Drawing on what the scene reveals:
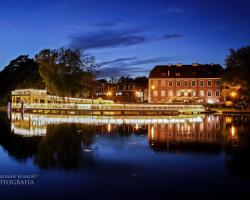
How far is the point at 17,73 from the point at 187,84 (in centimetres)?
3996

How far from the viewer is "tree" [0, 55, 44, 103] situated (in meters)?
80.6

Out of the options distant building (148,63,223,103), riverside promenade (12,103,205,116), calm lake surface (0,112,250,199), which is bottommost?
calm lake surface (0,112,250,199)

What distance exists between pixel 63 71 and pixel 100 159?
4319 cm

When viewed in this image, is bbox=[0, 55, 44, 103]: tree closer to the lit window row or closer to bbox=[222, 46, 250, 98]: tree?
the lit window row

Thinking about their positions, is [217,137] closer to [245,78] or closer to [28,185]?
[28,185]

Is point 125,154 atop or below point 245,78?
below

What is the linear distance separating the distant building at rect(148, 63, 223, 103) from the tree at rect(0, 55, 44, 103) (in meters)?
28.1

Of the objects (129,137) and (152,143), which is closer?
(152,143)

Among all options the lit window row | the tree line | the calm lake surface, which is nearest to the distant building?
the lit window row

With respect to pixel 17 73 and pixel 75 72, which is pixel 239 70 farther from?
pixel 17 73

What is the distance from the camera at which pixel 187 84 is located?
8319cm

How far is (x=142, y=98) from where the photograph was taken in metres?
119

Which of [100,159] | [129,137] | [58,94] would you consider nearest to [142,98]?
[58,94]

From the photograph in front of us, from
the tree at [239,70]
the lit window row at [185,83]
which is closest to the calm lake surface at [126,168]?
the tree at [239,70]
